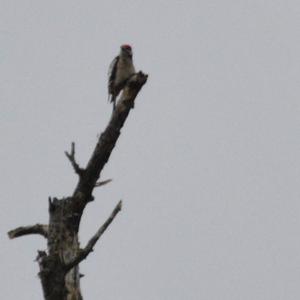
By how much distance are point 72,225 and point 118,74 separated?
4.28 metres

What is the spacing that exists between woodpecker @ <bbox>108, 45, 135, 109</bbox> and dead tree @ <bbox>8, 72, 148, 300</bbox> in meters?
2.85

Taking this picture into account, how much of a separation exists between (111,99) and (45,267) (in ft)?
16.6

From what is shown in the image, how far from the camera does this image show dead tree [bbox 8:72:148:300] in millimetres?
6027

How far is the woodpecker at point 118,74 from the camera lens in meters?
10.5

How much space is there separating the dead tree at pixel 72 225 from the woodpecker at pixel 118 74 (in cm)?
285

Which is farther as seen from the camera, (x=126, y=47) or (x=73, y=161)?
(x=126, y=47)

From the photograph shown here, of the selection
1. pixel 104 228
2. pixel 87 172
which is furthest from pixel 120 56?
pixel 104 228

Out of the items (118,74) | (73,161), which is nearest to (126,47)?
(118,74)

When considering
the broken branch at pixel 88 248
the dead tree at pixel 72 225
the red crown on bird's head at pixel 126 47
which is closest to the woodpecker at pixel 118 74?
the red crown on bird's head at pixel 126 47

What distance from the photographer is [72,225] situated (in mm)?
6754

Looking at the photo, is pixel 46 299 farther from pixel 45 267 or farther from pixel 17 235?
pixel 17 235

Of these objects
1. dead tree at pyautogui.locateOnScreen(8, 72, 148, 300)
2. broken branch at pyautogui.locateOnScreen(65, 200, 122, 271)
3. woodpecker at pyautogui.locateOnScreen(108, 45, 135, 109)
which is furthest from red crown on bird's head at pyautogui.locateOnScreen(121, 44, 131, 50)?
broken branch at pyautogui.locateOnScreen(65, 200, 122, 271)

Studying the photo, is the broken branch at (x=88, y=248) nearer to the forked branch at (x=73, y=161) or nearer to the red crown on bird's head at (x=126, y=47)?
the forked branch at (x=73, y=161)

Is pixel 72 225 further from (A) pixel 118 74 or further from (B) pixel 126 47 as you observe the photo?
(B) pixel 126 47
